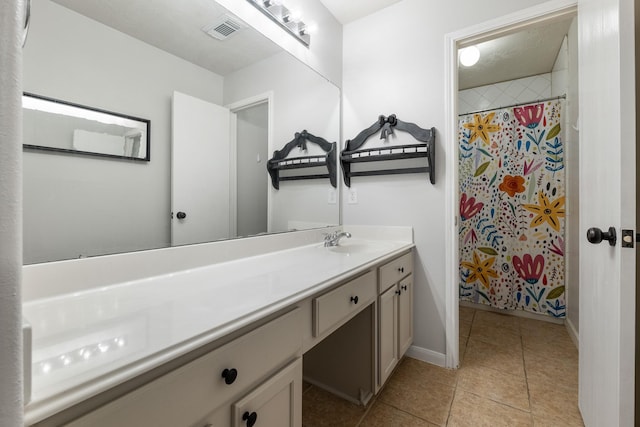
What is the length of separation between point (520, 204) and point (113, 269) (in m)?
3.01

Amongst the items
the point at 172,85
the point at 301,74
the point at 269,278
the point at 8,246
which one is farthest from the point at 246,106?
the point at 8,246

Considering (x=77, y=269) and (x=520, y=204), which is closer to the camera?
(x=77, y=269)

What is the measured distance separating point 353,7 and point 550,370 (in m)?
2.66

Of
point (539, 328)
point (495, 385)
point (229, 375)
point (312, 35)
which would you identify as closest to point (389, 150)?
point (312, 35)

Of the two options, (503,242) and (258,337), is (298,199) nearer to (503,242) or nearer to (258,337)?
(258,337)

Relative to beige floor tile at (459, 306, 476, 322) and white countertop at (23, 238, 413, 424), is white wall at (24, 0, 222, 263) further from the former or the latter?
beige floor tile at (459, 306, 476, 322)

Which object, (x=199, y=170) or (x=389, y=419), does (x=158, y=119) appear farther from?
(x=389, y=419)

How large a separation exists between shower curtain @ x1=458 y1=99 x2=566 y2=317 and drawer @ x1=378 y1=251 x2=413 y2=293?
1.07 meters

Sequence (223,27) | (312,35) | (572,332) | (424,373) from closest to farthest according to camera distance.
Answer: (223,27), (424,373), (312,35), (572,332)

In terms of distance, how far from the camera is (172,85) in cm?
107

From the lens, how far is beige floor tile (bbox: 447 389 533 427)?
4.30 ft

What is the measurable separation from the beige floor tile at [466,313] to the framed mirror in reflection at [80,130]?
270cm

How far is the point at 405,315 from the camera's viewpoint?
171 cm

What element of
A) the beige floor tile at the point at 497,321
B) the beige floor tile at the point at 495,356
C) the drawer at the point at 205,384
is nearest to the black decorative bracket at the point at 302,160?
the drawer at the point at 205,384
